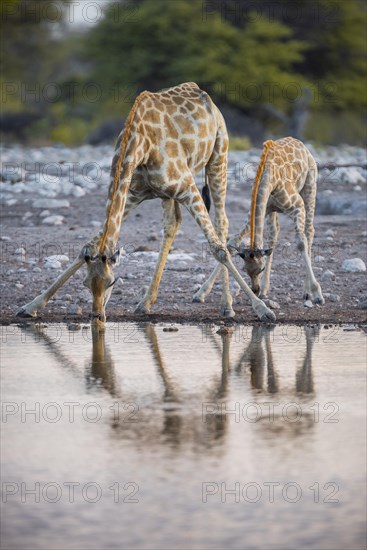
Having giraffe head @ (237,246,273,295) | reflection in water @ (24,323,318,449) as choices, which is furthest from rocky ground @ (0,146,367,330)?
reflection in water @ (24,323,318,449)

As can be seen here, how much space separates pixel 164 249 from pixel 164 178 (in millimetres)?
893

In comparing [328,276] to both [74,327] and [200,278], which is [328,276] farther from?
[74,327]

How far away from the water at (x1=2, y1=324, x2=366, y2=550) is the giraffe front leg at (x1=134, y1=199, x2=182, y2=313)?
107 centimetres

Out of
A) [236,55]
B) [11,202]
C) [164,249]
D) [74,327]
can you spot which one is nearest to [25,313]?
[74,327]

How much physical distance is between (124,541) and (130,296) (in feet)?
18.8

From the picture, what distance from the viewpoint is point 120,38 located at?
35.7m

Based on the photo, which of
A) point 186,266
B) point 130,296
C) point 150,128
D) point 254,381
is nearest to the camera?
point 254,381

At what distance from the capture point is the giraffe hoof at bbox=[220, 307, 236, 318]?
376 inches

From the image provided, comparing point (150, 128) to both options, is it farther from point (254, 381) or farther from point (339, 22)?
point (339, 22)

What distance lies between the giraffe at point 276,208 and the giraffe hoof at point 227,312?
0.28 meters

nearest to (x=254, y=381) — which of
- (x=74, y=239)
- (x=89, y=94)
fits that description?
(x=74, y=239)

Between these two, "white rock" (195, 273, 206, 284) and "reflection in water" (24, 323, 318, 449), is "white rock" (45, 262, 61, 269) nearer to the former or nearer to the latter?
"white rock" (195, 273, 206, 284)

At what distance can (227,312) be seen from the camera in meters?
9.60

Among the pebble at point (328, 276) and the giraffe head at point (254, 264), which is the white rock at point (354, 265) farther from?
the giraffe head at point (254, 264)
